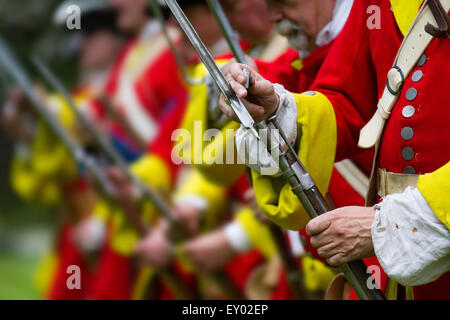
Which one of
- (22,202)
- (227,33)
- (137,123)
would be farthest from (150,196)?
(22,202)

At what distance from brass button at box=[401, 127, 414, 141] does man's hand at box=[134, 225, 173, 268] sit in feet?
7.13

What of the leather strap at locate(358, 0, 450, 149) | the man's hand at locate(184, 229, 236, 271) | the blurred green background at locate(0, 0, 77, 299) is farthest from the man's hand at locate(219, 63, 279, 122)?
the blurred green background at locate(0, 0, 77, 299)

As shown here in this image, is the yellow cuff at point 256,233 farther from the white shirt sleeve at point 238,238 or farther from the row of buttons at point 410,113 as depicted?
the row of buttons at point 410,113

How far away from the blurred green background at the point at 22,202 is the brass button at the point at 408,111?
→ 4.37 m

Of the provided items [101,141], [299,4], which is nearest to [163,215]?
[101,141]

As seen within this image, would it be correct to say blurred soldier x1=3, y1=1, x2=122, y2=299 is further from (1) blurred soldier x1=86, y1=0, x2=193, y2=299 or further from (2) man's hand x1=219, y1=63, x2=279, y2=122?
(2) man's hand x1=219, y1=63, x2=279, y2=122

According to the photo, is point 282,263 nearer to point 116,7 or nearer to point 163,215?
point 163,215

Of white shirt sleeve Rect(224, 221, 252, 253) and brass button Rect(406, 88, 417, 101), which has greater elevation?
white shirt sleeve Rect(224, 221, 252, 253)

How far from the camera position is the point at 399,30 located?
2.08 metres

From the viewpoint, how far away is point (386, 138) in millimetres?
2062

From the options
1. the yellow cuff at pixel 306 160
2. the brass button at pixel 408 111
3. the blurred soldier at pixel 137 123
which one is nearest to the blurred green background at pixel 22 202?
the blurred soldier at pixel 137 123

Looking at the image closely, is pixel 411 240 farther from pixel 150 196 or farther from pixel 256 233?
pixel 150 196

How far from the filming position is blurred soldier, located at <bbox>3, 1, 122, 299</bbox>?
5172 millimetres

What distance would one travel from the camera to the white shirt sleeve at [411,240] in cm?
182
